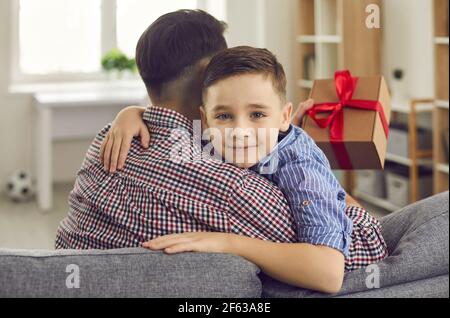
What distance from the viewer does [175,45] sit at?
1.28 metres

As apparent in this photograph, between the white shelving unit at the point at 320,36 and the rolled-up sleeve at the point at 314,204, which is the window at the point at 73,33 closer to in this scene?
the white shelving unit at the point at 320,36

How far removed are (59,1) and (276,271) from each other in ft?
14.4

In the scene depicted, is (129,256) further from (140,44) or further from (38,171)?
(38,171)

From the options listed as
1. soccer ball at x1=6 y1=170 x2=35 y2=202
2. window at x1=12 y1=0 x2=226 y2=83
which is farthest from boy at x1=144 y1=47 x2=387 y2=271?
window at x1=12 y1=0 x2=226 y2=83

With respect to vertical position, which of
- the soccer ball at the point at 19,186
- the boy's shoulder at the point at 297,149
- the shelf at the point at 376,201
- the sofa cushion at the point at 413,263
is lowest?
the shelf at the point at 376,201

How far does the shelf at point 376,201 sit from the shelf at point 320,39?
923 mm

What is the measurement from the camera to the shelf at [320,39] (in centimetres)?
445

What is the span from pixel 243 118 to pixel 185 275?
0.31m

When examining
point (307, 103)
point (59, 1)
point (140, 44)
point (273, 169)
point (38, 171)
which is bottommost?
point (38, 171)

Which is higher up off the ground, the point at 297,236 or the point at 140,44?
the point at 140,44

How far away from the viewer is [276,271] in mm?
1014

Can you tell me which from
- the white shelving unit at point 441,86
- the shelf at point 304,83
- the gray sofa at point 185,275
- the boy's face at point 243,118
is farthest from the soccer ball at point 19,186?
the gray sofa at point 185,275
